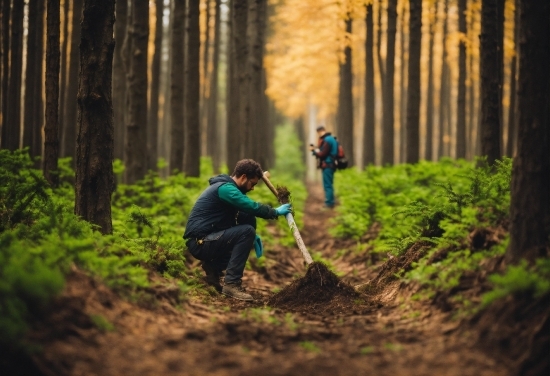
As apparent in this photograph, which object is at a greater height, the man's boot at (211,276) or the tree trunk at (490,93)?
the tree trunk at (490,93)

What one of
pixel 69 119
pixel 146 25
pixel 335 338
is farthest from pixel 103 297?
pixel 69 119

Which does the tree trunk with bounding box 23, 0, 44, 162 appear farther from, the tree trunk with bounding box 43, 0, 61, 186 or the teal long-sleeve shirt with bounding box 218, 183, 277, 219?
the teal long-sleeve shirt with bounding box 218, 183, 277, 219

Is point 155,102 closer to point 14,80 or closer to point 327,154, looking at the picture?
point 14,80

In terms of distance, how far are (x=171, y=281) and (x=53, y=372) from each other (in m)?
2.76

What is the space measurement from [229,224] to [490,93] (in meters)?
5.93

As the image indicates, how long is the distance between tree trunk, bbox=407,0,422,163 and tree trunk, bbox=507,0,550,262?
36.7ft

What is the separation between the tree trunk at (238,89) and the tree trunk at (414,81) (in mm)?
4859

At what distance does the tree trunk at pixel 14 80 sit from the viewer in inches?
665

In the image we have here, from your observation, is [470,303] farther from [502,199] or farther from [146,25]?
[146,25]

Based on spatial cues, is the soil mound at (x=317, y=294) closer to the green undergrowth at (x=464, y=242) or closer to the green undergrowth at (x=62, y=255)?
the green undergrowth at (x=464, y=242)

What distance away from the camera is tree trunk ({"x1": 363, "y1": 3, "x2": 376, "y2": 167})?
18.7 m

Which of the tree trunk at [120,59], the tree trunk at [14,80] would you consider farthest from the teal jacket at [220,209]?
the tree trunk at [14,80]

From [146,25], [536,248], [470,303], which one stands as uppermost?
[146,25]

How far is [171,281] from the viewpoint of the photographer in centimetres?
639
